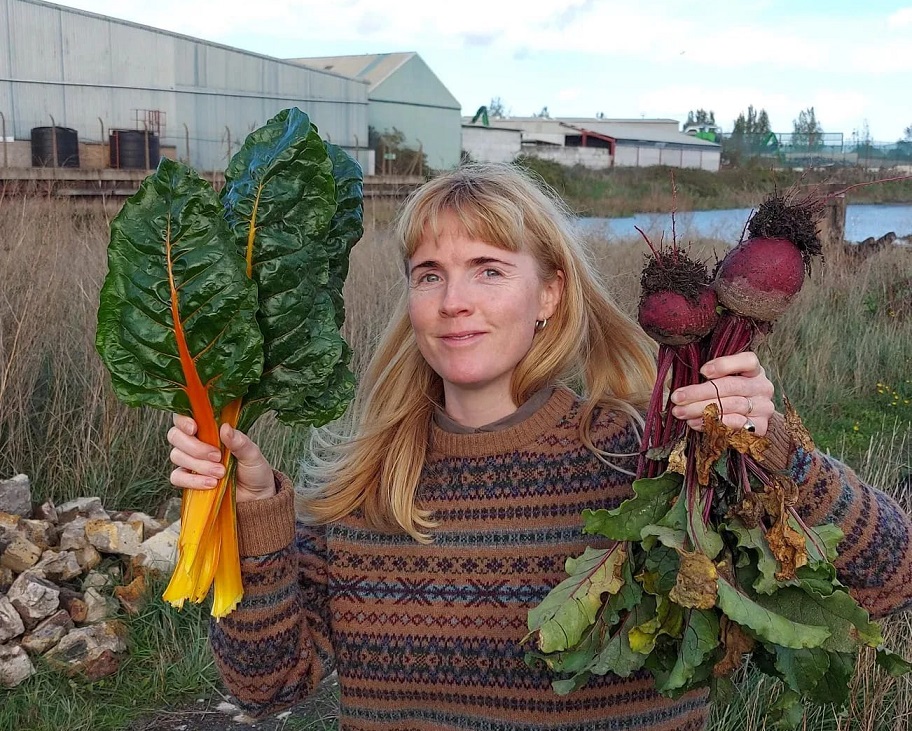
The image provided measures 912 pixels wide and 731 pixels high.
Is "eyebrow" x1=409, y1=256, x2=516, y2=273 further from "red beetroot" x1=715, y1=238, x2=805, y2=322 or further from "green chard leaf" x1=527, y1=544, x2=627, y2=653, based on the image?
"green chard leaf" x1=527, y1=544, x2=627, y2=653

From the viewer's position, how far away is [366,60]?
30.7 metres

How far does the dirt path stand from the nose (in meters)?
2.10

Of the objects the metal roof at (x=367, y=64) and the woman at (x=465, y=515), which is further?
the metal roof at (x=367, y=64)

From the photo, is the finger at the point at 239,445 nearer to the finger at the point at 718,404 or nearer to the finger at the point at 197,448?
the finger at the point at 197,448

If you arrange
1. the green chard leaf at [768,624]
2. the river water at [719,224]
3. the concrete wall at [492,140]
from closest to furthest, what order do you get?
the green chard leaf at [768,624], the river water at [719,224], the concrete wall at [492,140]

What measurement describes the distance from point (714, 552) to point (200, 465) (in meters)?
0.95

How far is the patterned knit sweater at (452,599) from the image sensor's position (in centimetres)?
190

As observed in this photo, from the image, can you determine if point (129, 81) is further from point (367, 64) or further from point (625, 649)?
point (625, 649)

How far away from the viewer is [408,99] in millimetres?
30266

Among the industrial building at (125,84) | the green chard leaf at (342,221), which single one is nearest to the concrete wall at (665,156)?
the industrial building at (125,84)

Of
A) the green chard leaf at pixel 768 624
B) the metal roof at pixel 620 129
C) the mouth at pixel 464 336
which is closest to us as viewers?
the green chard leaf at pixel 768 624

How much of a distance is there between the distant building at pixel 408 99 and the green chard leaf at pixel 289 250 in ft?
86.4

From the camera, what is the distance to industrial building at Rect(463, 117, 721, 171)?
127ft

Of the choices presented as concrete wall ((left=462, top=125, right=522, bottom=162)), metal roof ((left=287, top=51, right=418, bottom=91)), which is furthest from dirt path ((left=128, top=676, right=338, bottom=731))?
concrete wall ((left=462, top=125, right=522, bottom=162))
